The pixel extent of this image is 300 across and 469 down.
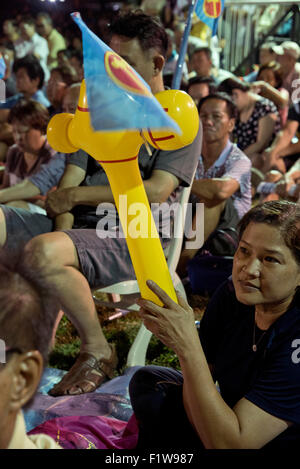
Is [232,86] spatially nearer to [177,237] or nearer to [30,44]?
[177,237]

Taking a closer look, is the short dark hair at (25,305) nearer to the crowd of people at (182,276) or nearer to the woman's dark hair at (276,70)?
the crowd of people at (182,276)

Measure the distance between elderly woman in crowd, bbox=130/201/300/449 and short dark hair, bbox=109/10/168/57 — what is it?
3.59 feet

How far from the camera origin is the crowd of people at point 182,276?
3.63ft

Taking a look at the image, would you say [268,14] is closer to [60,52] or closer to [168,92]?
[60,52]

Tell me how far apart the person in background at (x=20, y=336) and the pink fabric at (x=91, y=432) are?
770 millimetres

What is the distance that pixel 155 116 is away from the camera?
0.94m

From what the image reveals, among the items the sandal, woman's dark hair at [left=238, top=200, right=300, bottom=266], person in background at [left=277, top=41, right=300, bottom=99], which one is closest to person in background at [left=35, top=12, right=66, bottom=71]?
person in background at [left=277, top=41, right=300, bottom=99]

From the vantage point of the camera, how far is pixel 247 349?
1513mm

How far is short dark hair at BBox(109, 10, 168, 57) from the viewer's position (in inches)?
90.5

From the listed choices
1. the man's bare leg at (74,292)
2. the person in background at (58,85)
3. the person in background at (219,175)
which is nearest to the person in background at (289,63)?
the person in background at (58,85)

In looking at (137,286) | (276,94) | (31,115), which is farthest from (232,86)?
(137,286)

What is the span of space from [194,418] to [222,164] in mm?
2280

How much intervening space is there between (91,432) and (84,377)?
481mm
